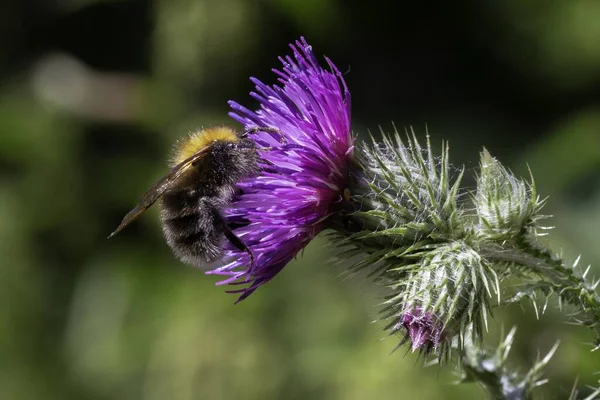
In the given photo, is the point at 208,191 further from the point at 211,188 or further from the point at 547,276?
the point at 547,276

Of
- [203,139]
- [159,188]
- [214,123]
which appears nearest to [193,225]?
[159,188]

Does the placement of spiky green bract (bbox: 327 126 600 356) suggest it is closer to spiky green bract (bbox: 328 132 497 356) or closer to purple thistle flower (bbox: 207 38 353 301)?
spiky green bract (bbox: 328 132 497 356)

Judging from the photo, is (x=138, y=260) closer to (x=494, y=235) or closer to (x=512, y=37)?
(x=512, y=37)

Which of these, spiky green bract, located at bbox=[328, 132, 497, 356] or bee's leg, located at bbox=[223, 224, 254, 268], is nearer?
spiky green bract, located at bbox=[328, 132, 497, 356]

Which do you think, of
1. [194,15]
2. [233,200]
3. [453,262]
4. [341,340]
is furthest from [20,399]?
[453,262]

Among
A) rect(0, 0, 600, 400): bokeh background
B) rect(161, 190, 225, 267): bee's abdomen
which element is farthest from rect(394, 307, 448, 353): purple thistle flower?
rect(0, 0, 600, 400): bokeh background
